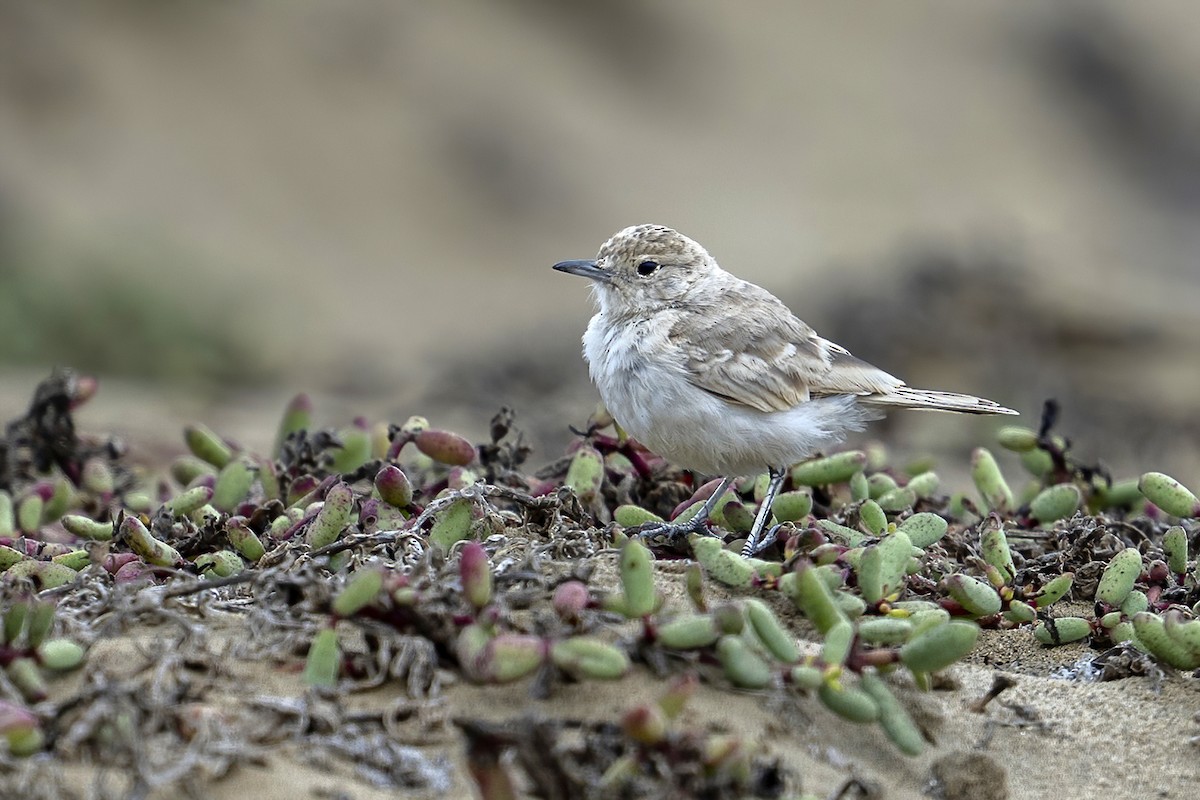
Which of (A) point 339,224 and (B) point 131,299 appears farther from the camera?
(A) point 339,224

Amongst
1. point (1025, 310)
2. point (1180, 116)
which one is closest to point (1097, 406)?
point (1025, 310)

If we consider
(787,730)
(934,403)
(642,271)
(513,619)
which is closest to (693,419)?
(642,271)

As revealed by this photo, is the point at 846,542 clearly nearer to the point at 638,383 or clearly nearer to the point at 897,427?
the point at 638,383

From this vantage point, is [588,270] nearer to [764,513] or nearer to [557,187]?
[764,513]

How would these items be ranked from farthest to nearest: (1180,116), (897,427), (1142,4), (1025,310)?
(1142,4) → (1180,116) → (1025,310) → (897,427)

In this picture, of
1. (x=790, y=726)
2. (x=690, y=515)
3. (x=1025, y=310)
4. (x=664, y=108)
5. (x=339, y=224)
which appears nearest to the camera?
(x=790, y=726)

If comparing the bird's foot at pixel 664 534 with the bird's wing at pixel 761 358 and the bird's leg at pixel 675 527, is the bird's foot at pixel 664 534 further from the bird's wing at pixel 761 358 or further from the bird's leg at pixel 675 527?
the bird's wing at pixel 761 358

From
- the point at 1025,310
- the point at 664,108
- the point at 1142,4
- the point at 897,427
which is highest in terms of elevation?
the point at 1142,4
